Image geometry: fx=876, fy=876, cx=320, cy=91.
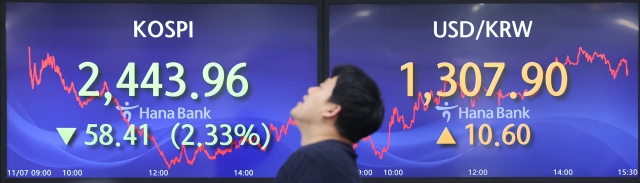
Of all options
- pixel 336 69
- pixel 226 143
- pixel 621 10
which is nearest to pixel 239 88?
pixel 226 143

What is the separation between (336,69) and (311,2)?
310cm

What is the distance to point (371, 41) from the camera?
555 cm

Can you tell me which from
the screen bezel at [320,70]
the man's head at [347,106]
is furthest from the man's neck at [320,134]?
the screen bezel at [320,70]

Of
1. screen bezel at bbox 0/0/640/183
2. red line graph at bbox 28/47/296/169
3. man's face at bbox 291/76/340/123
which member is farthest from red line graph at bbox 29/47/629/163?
man's face at bbox 291/76/340/123

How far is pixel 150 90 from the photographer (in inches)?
219

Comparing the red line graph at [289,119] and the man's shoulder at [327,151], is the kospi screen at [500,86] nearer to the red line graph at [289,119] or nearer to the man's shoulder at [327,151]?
the red line graph at [289,119]

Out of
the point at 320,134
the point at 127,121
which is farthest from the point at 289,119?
the point at 320,134

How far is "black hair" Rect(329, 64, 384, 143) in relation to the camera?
2.34 meters

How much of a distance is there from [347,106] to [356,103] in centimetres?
3

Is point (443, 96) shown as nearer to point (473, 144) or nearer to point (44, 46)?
point (473, 144)

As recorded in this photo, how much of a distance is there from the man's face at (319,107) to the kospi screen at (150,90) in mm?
3138

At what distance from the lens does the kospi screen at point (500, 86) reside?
5.55 meters

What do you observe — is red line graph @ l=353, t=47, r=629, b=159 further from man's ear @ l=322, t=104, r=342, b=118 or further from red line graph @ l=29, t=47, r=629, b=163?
man's ear @ l=322, t=104, r=342, b=118

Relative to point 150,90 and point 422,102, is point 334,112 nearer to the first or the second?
point 422,102
